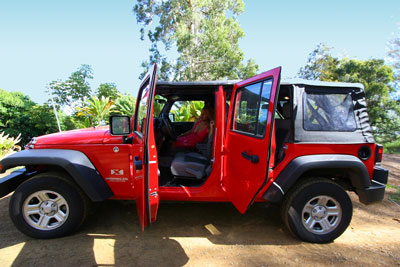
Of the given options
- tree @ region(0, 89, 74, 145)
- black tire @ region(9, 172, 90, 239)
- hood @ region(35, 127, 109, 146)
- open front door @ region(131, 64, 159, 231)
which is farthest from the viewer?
tree @ region(0, 89, 74, 145)

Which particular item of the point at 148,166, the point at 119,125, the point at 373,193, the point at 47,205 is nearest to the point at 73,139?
the point at 119,125

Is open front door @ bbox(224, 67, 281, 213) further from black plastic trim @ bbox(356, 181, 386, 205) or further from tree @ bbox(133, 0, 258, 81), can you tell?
tree @ bbox(133, 0, 258, 81)

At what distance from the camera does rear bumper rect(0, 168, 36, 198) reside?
9.05 ft

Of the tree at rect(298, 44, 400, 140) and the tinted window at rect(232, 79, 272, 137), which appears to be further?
the tree at rect(298, 44, 400, 140)

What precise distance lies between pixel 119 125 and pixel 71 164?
0.68 metres

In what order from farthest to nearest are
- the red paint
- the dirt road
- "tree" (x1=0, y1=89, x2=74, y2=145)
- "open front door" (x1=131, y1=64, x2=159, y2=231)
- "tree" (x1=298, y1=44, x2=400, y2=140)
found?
"tree" (x1=298, y1=44, x2=400, y2=140) < "tree" (x1=0, y1=89, x2=74, y2=145) < the red paint < the dirt road < "open front door" (x1=131, y1=64, x2=159, y2=231)

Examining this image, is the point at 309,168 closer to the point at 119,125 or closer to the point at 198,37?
the point at 119,125

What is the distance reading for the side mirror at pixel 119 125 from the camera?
2.64 metres

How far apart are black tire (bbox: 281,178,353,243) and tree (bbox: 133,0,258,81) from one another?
12487mm

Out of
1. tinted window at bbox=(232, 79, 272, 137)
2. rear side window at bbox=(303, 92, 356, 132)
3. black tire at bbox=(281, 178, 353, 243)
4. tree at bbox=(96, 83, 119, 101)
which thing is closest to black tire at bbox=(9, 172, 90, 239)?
tinted window at bbox=(232, 79, 272, 137)

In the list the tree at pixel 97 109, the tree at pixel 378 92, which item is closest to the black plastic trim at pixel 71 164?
the tree at pixel 97 109

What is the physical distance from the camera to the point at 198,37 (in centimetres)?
1477

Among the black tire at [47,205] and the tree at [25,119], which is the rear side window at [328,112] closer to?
the black tire at [47,205]

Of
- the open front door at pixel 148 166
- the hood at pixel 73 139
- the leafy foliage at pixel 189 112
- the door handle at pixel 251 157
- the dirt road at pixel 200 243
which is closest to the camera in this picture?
the open front door at pixel 148 166
